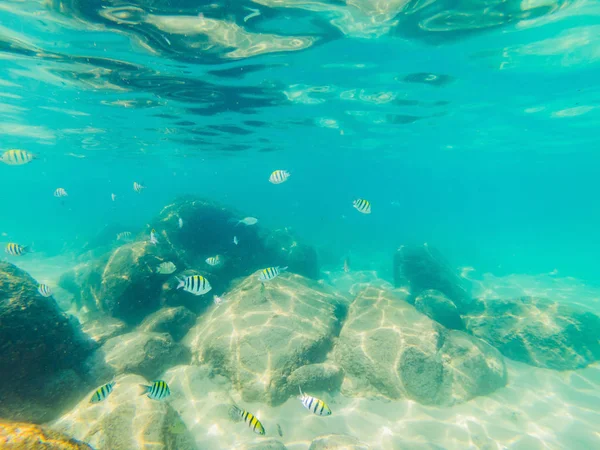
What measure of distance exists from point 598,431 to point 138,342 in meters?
10.9

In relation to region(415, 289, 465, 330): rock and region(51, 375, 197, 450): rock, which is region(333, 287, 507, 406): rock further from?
region(51, 375, 197, 450): rock

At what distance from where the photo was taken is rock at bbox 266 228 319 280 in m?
16.7

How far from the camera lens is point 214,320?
9023 millimetres

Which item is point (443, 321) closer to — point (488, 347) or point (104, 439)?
point (488, 347)

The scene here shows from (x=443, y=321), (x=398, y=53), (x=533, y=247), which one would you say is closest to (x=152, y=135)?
(x=398, y=53)

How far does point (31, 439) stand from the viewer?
2.59 m

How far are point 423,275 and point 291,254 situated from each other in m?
6.68

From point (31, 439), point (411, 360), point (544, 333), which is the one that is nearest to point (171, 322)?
point (411, 360)

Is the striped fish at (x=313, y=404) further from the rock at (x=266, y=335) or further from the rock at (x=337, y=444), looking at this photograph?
the rock at (x=266, y=335)

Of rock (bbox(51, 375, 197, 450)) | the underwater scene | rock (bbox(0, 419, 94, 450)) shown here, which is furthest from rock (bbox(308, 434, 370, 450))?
rock (bbox(0, 419, 94, 450))

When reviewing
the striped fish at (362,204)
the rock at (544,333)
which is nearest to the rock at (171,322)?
the striped fish at (362,204)

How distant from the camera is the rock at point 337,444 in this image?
5087mm

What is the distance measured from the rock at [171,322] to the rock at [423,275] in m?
9.42

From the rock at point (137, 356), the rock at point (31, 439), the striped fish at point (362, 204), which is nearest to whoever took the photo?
the rock at point (31, 439)
